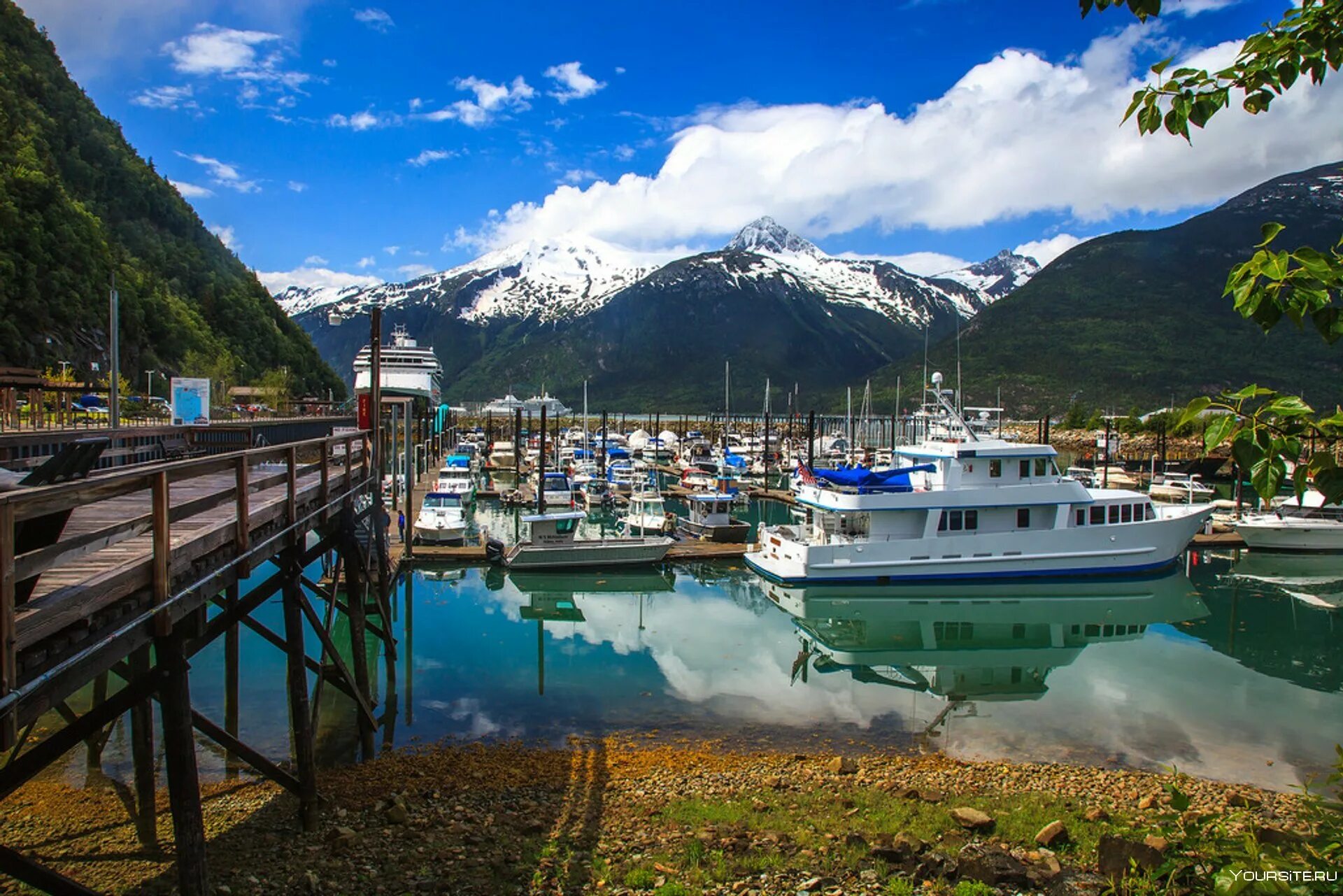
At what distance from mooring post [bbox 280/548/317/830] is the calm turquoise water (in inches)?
134

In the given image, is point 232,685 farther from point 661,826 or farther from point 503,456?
point 503,456

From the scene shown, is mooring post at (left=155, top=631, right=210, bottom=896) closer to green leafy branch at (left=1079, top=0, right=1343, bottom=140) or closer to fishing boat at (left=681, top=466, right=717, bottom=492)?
green leafy branch at (left=1079, top=0, right=1343, bottom=140)

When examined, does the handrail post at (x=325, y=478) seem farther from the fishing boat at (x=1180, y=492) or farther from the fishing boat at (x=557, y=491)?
the fishing boat at (x=1180, y=492)

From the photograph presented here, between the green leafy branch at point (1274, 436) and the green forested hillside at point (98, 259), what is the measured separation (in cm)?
5653

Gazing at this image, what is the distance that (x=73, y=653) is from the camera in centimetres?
491

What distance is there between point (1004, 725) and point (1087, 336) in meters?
138

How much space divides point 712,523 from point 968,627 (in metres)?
16.2

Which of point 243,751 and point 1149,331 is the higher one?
point 1149,331

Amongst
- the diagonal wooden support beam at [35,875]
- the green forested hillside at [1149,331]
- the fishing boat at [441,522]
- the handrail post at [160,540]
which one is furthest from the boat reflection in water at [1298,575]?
the green forested hillside at [1149,331]

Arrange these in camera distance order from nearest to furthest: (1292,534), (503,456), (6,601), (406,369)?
(6,601), (1292,534), (503,456), (406,369)

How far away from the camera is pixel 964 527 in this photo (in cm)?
3052

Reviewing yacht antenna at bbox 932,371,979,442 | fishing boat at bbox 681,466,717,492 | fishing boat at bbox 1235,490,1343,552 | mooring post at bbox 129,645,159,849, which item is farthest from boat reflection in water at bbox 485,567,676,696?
fishing boat at bbox 1235,490,1343,552

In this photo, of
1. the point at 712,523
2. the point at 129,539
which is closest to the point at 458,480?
the point at 712,523

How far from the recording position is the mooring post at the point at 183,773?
6992 millimetres
